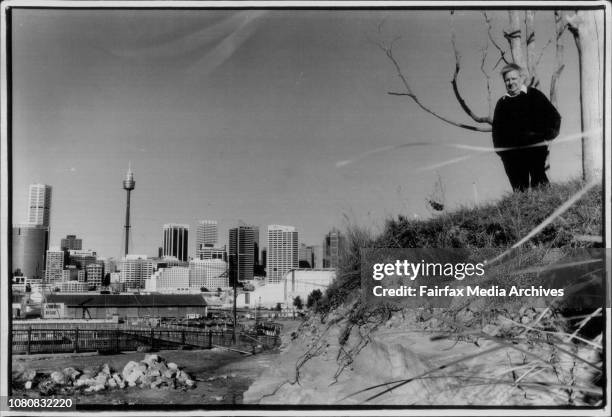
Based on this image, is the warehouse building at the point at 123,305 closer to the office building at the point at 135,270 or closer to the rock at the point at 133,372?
the office building at the point at 135,270

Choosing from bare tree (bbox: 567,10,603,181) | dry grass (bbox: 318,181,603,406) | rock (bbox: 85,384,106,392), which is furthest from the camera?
rock (bbox: 85,384,106,392)

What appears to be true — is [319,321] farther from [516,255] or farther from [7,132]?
[7,132]

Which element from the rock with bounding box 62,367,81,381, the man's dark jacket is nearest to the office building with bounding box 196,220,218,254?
the rock with bounding box 62,367,81,381

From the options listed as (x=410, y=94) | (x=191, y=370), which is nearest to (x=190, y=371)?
(x=191, y=370)

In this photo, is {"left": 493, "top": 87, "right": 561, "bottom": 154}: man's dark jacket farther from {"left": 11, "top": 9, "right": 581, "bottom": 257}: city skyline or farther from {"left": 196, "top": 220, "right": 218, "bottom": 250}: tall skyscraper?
{"left": 196, "top": 220, "right": 218, "bottom": 250}: tall skyscraper

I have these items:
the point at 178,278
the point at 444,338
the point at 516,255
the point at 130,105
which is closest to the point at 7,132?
the point at 130,105

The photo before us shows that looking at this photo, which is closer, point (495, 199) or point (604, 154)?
point (604, 154)
